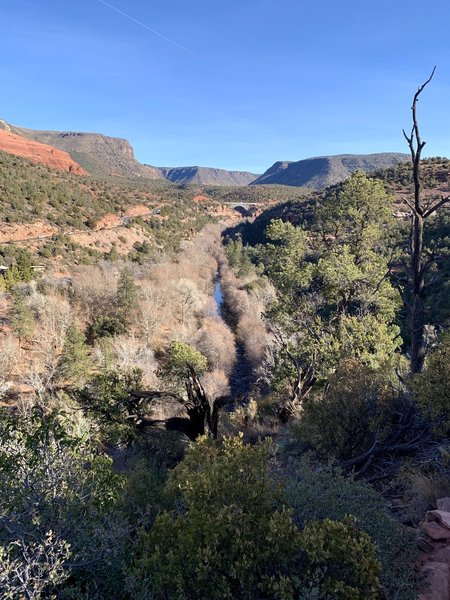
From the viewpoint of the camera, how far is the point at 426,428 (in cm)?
586

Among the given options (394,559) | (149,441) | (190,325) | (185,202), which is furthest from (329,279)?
(185,202)

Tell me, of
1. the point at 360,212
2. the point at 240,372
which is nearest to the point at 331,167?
the point at 240,372

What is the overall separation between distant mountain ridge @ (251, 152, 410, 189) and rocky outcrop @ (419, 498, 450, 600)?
13719 cm

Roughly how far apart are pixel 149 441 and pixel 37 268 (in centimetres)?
2837

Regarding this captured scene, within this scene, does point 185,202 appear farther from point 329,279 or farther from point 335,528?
point 335,528

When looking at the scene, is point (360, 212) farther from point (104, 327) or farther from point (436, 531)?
point (104, 327)

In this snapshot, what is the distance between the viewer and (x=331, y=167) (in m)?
159

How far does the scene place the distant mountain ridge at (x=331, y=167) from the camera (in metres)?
142

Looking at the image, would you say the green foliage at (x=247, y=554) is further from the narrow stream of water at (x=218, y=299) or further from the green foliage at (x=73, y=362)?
the narrow stream of water at (x=218, y=299)

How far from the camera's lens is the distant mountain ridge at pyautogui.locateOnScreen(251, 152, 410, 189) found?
465ft

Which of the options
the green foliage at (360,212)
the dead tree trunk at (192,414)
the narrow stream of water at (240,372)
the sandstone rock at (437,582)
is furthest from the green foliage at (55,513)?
the narrow stream of water at (240,372)

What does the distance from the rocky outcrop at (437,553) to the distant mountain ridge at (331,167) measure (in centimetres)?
13719

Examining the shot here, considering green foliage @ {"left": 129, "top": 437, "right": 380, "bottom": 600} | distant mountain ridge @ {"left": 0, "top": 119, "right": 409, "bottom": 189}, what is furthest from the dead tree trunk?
distant mountain ridge @ {"left": 0, "top": 119, "right": 409, "bottom": 189}

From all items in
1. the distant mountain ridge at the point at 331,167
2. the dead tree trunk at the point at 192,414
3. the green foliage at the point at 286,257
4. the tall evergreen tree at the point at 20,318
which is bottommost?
the tall evergreen tree at the point at 20,318
